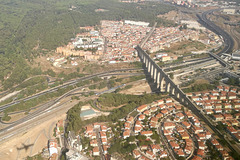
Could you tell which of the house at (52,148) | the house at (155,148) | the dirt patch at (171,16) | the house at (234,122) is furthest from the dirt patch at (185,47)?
the house at (52,148)

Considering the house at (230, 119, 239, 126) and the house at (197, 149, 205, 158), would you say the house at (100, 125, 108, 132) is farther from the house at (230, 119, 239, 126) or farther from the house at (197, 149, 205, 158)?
the house at (230, 119, 239, 126)

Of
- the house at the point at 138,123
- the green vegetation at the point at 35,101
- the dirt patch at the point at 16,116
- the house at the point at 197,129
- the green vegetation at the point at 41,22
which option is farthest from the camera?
the green vegetation at the point at 41,22

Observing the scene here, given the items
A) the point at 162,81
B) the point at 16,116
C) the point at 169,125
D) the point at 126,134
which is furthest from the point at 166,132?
the point at 16,116

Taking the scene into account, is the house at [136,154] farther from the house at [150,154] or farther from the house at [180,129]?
the house at [180,129]

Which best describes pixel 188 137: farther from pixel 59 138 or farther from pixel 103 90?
pixel 103 90

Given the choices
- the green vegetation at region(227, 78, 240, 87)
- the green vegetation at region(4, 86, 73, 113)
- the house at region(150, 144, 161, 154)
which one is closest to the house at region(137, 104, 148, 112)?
the house at region(150, 144, 161, 154)

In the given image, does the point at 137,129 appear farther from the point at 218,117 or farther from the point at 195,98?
the point at 195,98

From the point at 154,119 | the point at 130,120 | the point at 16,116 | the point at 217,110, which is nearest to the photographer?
the point at 154,119

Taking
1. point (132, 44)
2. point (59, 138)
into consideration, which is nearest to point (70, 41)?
point (132, 44)

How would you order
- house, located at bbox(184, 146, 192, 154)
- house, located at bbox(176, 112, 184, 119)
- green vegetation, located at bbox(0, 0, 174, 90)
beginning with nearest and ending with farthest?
house, located at bbox(184, 146, 192, 154), house, located at bbox(176, 112, 184, 119), green vegetation, located at bbox(0, 0, 174, 90)
